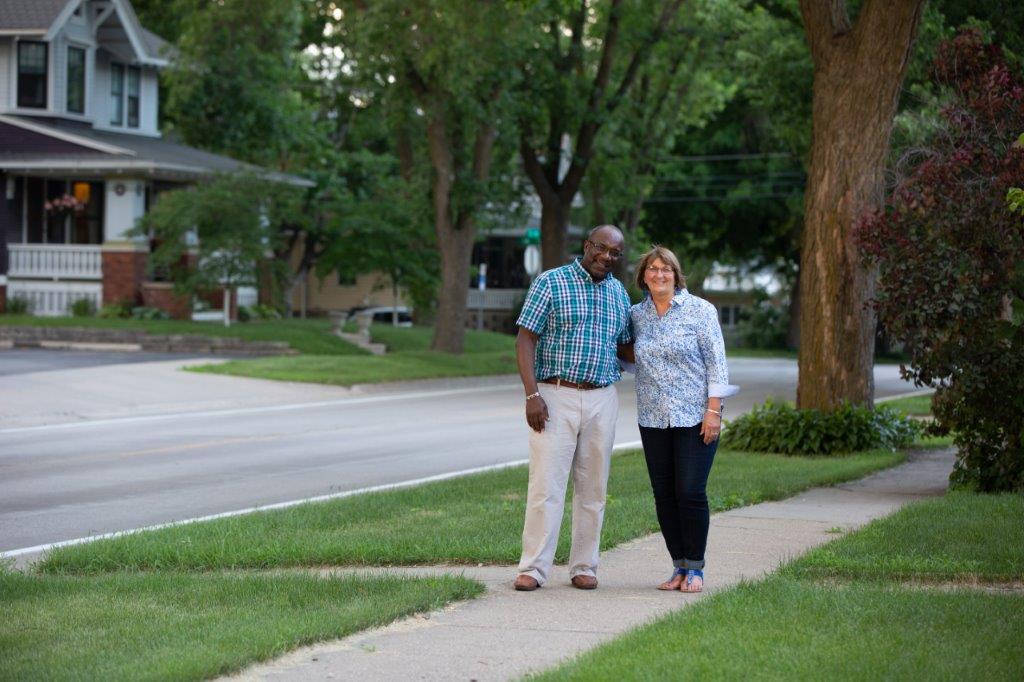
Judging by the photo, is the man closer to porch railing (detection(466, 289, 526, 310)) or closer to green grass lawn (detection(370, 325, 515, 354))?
green grass lawn (detection(370, 325, 515, 354))

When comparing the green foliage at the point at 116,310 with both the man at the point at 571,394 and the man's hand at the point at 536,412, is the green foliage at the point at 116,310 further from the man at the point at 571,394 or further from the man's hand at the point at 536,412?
the man's hand at the point at 536,412

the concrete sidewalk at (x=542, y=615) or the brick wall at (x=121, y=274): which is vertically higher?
the brick wall at (x=121, y=274)

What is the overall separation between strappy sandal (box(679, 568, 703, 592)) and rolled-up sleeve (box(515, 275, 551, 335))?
1.58 metres

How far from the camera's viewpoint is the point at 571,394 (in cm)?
839

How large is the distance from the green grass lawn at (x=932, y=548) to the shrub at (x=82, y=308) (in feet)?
92.0

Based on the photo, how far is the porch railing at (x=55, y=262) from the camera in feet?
122

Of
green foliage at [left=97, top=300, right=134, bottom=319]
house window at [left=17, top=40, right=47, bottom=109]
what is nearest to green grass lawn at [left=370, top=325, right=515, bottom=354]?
green foliage at [left=97, top=300, right=134, bottom=319]

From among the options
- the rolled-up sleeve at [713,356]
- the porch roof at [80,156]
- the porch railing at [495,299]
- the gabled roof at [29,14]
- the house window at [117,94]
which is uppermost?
the gabled roof at [29,14]

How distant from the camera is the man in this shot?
8391 millimetres

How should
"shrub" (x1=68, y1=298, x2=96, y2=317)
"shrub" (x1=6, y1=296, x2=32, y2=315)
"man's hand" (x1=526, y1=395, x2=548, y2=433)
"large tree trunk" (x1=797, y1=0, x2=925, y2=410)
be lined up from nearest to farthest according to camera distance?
"man's hand" (x1=526, y1=395, x2=548, y2=433), "large tree trunk" (x1=797, y1=0, x2=925, y2=410), "shrub" (x1=68, y1=298, x2=96, y2=317), "shrub" (x1=6, y1=296, x2=32, y2=315)

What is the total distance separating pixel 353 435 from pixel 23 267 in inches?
839

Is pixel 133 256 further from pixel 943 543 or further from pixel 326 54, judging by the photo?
pixel 943 543

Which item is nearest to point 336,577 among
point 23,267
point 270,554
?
point 270,554

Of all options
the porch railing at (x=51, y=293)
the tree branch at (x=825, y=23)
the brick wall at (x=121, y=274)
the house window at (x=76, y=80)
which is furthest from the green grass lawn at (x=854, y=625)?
the house window at (x=76, y=80)
